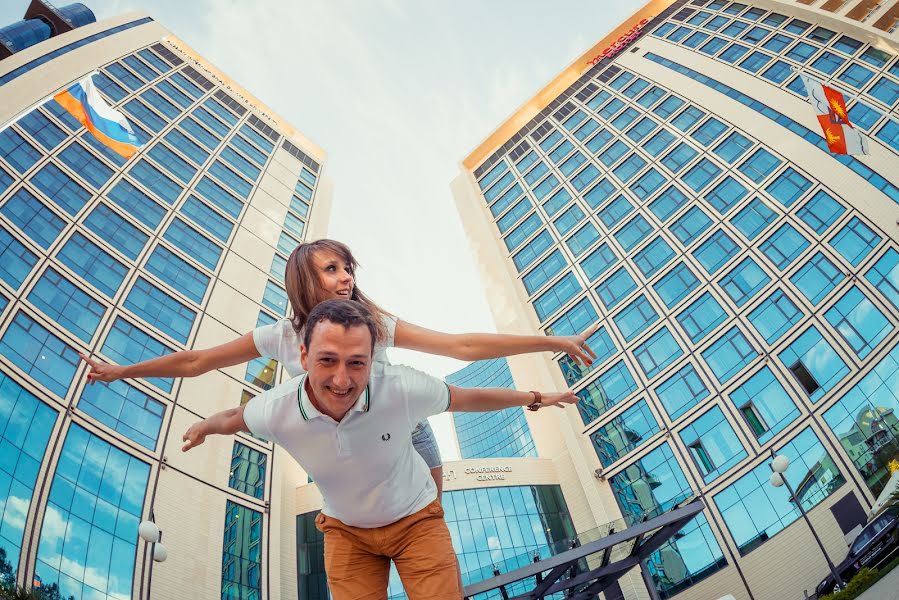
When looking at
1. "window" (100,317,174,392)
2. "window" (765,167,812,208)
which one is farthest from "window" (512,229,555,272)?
"window" (100,317,174,392)

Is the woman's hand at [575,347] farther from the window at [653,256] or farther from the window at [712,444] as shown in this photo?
the window at [653,256]

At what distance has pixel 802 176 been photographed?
110 feet

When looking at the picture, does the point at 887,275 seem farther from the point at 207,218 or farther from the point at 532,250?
the point at 207,218

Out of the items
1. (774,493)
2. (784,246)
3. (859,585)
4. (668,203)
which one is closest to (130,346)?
(859,585)

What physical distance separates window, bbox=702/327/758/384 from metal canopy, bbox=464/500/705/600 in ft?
48.8

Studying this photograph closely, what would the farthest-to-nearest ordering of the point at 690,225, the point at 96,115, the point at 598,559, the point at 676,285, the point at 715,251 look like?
1. the point at 690,225
2. the point at 676,285
3. the point at 715,251
4. the point at 598,559
5. the point at 96,115

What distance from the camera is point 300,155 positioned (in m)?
51.8

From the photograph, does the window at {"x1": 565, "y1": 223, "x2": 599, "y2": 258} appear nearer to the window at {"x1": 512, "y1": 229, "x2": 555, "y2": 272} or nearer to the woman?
the window at {"x1": 512, "y1": 229, "x2": 555, "y2": 272}

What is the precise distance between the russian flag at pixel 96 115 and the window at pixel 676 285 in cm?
3089

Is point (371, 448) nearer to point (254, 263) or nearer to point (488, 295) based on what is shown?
point (254, 263)

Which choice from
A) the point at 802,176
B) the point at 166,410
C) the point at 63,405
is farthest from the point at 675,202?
the point at 63,405

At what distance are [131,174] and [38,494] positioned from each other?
843 inches

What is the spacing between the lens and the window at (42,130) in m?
29.7

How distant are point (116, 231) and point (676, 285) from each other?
34.8 meters
